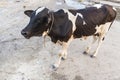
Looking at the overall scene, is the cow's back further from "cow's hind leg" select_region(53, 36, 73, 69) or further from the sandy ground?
the sandy ground

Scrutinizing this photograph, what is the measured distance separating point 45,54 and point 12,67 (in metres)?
0.88

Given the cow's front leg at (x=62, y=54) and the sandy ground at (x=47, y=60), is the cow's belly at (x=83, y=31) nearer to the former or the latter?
the cow's front leg at (x=62, y=54)

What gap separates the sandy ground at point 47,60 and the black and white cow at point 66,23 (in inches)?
11.5

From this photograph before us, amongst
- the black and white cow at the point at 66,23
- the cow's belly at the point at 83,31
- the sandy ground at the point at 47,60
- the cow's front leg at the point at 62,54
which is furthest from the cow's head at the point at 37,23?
the sandy ground at the point at 47,60

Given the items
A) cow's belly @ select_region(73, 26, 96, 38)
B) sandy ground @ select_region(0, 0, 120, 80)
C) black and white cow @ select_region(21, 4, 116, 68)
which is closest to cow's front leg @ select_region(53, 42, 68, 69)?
black and white cow @ select_region(21, 4, 116, 68)

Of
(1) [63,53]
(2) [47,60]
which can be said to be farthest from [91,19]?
(2) [47,60]

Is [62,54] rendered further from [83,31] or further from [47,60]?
[83,31]

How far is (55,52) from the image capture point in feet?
23.3

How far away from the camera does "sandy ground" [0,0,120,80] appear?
6289mm

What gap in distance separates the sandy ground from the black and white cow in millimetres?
293

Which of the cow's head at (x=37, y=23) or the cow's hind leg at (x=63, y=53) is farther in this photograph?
the cow's hind leg at (x=63, y=53)

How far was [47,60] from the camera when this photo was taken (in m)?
6.77

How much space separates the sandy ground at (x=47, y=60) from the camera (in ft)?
20.6

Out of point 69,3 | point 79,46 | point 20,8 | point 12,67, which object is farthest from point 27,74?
point 69,3
